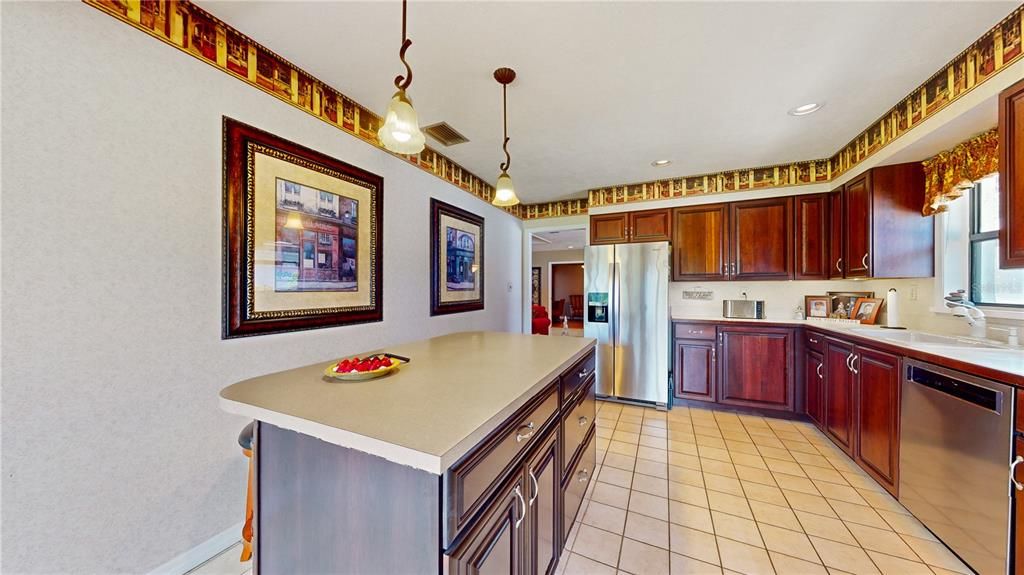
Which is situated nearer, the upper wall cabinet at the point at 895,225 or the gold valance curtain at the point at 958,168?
the gold valance curtain at the point at 958,168

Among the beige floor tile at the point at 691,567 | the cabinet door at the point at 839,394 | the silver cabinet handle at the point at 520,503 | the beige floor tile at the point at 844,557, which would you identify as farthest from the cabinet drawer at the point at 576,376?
the cabinet door at the point at 839,394

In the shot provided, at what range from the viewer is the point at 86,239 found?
3.87 feet

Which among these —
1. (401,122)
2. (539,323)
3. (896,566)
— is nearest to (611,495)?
(896,566)

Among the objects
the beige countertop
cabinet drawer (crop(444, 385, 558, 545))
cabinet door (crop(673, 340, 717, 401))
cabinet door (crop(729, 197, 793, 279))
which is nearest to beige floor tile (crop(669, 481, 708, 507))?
the beige countertop

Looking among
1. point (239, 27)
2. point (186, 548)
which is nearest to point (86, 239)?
point (239, 27)

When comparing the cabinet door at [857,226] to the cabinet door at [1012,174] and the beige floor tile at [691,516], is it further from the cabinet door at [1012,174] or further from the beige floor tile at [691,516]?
the beige floor tile at [691,516]

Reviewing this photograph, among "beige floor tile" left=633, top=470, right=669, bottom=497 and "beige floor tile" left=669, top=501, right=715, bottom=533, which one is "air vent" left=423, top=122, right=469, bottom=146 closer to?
"beige floor tile" left=633, top=470, right=669, bottom=497

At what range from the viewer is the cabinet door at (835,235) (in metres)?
3.00

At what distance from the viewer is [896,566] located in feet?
4.83

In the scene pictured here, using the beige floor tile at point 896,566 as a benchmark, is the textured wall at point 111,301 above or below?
above

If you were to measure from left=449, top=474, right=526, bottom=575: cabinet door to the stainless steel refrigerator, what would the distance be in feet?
9.08

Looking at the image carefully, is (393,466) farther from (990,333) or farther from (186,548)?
(990,333)

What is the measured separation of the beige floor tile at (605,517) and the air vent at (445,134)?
268 centimetres

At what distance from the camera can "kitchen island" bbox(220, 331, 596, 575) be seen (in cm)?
73
